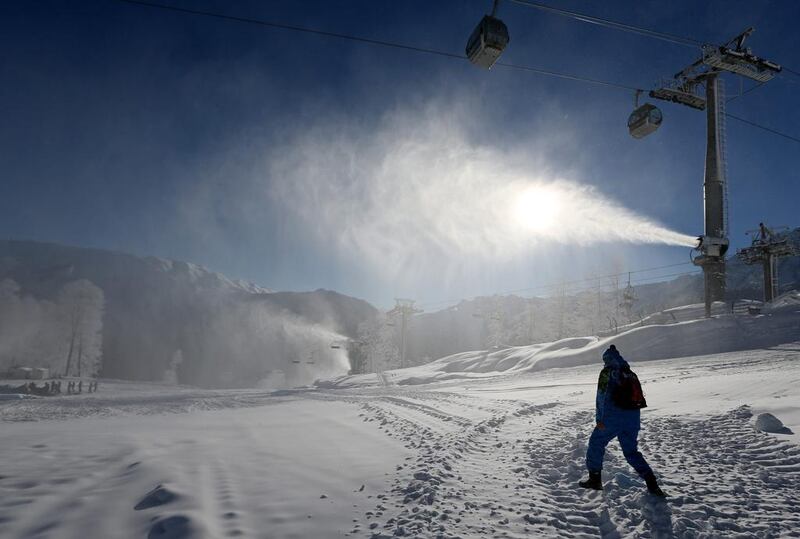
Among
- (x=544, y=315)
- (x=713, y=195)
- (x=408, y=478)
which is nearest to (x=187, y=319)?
(x=544, y=315)

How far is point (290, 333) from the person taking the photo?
12938 cm

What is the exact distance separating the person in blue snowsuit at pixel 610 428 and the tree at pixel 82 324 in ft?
225

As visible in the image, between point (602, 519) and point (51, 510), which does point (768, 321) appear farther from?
point (51, 510)

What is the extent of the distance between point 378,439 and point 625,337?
85.6 ft

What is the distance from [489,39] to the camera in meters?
6.77

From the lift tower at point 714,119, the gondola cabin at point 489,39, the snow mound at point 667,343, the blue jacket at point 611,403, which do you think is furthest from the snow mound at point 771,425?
the lift tower at point 714,119

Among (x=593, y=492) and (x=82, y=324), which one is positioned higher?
(x=82, y=324)

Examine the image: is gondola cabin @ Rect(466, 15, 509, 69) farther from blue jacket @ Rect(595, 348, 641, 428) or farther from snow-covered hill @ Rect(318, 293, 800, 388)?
snow-covered hill @ Rect(318, 293, 800, 388)

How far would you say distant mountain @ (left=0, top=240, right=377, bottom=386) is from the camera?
103m

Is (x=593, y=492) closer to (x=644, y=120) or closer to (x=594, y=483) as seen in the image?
(x=594, y=483)

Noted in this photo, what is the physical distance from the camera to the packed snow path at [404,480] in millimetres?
3982

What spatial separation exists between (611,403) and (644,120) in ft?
44.8

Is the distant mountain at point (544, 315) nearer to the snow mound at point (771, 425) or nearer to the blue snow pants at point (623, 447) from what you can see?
the snow mound at point (771, 425)

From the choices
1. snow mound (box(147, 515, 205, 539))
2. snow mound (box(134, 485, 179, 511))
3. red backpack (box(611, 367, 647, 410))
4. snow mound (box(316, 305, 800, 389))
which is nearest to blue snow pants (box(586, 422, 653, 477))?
red backpack (box(611, 367, 647, 410))
